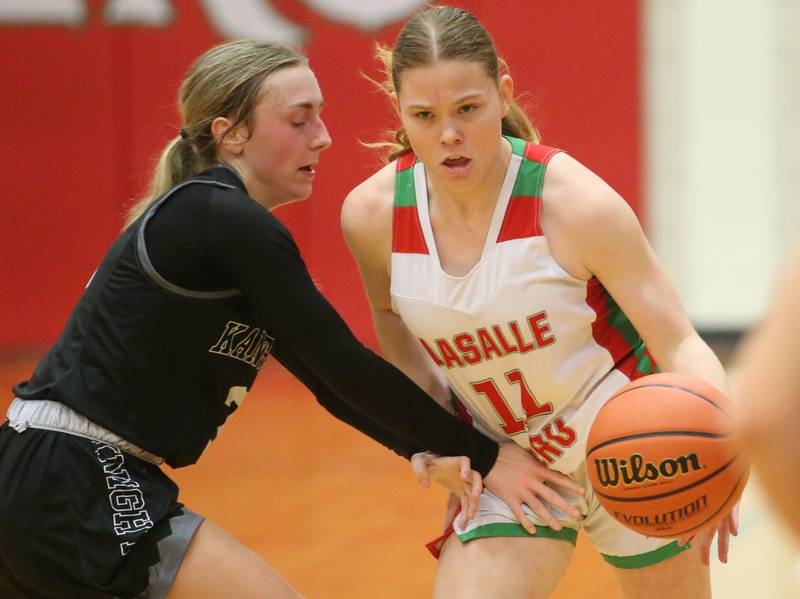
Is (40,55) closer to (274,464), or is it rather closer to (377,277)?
(274,464)

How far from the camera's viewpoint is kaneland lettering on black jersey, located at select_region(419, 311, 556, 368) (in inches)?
112

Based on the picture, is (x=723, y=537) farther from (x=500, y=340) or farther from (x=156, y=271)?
(x=156, y=271)

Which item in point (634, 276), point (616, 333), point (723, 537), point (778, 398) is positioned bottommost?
point (723, 537)

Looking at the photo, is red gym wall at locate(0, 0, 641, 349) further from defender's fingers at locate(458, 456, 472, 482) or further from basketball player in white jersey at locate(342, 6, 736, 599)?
defender's fingers at locate(458, 456, 472, 482)

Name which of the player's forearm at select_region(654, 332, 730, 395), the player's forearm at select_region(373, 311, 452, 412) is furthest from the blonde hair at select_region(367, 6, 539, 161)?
the player's forearm at select_region(654, 332, 730, 395)

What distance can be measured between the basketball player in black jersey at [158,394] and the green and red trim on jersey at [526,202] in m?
0.46

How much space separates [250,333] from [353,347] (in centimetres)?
24

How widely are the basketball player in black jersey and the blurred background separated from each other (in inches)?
214

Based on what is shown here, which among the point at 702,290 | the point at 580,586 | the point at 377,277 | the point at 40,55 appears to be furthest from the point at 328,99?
the point at 377,277

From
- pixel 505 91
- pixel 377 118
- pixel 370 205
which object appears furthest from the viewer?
pixel 377 118

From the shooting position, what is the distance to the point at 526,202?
9.38ft

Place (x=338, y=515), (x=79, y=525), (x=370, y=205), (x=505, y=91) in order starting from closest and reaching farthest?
1. (x=79, y=525)
2. (x=505, y=91)
3. (x=370, y=205)
4. (x=338, y=515)

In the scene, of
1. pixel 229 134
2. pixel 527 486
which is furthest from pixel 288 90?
pixel 527 486

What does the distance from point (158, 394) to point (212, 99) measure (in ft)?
2.54
